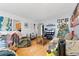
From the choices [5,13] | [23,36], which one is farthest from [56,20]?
[5,13]

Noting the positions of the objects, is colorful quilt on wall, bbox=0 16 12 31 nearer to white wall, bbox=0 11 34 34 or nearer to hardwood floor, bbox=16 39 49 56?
white wall, bbox=0 11 34 34

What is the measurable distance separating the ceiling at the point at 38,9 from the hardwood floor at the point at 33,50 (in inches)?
9.1

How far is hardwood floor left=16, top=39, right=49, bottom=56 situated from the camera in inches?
43.1

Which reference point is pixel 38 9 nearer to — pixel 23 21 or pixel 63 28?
pixel 23 21

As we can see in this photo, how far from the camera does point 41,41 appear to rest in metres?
1.10

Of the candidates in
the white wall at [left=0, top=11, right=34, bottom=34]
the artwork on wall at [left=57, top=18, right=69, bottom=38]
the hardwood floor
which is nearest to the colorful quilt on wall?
the white wall at [left=0, top=11, right=34, bottom=34]

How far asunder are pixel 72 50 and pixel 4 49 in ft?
1.82

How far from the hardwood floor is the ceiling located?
232mm

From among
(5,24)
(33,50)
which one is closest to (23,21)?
(5,24)

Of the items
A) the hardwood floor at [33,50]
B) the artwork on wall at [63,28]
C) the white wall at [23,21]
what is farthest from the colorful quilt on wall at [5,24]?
the artwork on wall at [63,28]

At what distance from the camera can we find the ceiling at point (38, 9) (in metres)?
1.09

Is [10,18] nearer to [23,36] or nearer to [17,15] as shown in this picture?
[17,15]

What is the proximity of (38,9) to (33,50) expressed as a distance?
34 centimetres

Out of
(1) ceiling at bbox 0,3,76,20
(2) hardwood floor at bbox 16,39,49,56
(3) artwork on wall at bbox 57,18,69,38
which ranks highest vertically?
(1) ceiling at bbox 0,3,76,20
